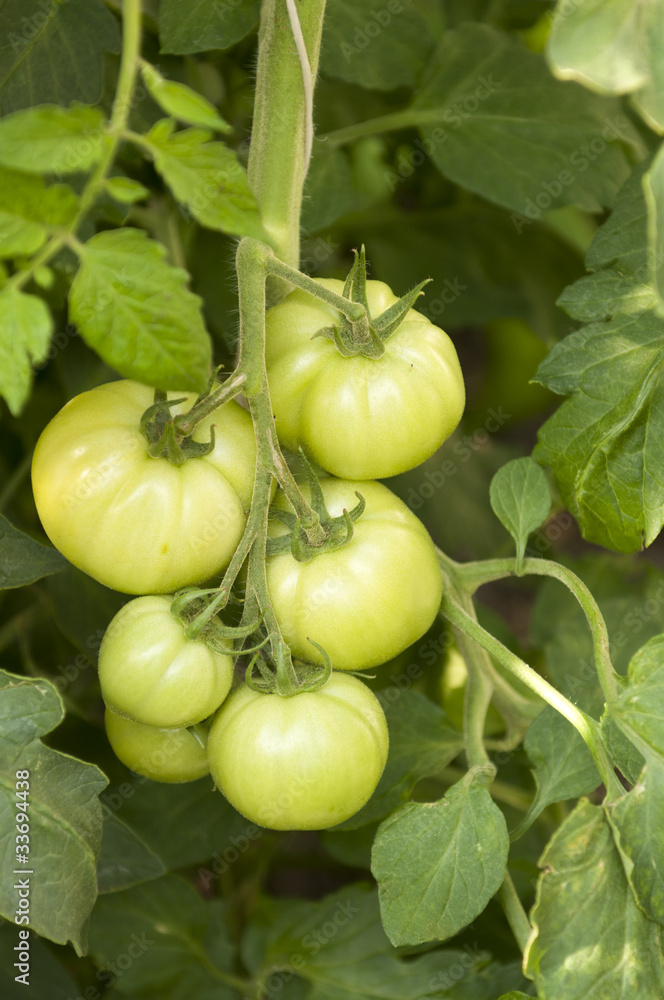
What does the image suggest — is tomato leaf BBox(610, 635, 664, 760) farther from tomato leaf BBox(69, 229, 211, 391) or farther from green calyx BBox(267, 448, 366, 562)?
tomato leaf BBox(69, 229, 211, 391)

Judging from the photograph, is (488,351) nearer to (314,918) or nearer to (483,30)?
(483,30)

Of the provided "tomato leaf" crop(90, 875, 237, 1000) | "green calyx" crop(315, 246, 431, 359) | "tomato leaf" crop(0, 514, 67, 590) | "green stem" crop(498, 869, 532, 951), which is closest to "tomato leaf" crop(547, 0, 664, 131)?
"green calyx" crop(315, 246, 431, 359)

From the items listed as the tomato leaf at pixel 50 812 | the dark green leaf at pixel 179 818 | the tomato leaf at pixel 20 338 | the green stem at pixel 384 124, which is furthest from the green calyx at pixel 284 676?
the green stem at pixel 384 124

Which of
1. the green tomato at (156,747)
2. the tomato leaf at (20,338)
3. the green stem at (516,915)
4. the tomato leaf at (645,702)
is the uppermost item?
the tomato leaf at (20,338)

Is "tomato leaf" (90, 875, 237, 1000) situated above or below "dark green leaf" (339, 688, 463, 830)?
below

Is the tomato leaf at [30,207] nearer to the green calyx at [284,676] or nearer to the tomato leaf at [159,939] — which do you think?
the green calyx at [284,676]

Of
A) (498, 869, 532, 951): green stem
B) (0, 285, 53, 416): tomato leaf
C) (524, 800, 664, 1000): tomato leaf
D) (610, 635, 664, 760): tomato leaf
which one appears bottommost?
(498, 869, 532, 951): green stem
